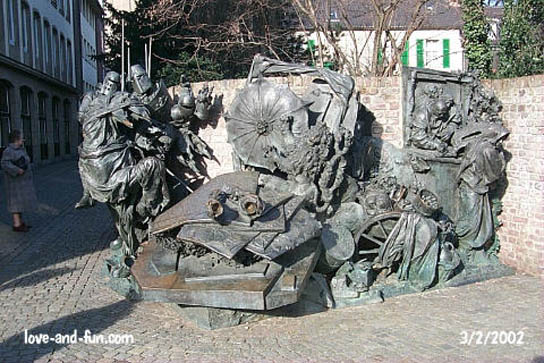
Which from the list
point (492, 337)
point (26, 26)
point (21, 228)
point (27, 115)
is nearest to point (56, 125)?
point (27, 115)

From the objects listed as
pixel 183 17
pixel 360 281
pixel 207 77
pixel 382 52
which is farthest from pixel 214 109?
pixel 382 52

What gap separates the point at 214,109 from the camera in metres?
9.68

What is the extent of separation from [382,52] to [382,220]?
1111 cm

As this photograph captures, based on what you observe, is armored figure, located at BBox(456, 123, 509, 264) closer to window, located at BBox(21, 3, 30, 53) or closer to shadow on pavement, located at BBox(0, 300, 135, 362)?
shadow on pavement, located at BBox(0, 300, 135, 362)

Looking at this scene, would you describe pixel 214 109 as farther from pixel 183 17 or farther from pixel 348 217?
pixel 183 17

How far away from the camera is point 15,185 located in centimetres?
1106

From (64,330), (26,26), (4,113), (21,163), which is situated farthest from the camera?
(26,26)

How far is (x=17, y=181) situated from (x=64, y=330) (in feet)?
19.4

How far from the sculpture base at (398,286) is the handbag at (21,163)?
7.30m

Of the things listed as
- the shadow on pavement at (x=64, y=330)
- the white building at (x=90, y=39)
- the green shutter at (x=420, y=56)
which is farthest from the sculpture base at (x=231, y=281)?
the white building at (x=90, y=39)

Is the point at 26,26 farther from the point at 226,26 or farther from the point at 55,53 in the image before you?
the point at 226,26

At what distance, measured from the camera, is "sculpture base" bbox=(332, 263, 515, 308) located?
705 cm

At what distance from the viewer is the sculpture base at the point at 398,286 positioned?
7.05 meters

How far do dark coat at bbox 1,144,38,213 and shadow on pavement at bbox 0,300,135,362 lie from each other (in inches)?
200
